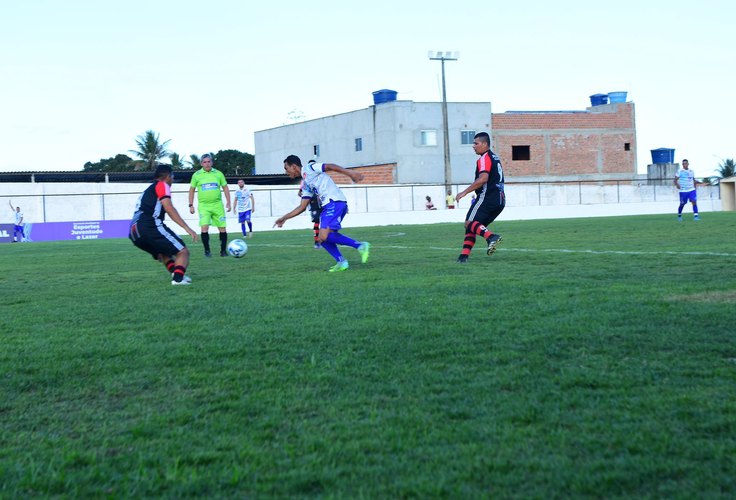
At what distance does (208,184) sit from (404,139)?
4973cm

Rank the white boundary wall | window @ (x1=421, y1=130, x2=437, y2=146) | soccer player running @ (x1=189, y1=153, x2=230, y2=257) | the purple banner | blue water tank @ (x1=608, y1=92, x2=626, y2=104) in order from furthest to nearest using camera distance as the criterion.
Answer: blue water tank @ (x1=608, y1=92, x2=626, y2=104), window @ (x1=421, y1=130, x2=437, y2=146), the white boundary wall, the purple banner, soccer player running @ (x1=189, y1=153, x2=230, y2=257)

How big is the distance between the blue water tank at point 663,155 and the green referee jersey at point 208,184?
202 feet

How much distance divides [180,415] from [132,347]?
1.87m

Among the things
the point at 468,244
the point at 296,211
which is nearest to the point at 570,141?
the point at 468,244

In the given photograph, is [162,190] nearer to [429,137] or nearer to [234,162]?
[429,137]

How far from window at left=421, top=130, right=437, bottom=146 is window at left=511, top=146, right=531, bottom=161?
6952mm

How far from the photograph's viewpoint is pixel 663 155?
72500 millimetres

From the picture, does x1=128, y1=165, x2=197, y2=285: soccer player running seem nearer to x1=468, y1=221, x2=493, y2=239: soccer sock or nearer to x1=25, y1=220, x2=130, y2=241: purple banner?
x1=468, y1=221, x2=493, y2=239: soccer sock

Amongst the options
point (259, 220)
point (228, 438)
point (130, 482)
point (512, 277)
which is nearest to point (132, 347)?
point (228, 438)

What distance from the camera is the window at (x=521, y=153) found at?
230 feet

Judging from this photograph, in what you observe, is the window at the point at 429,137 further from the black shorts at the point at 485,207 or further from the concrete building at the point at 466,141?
the black shorts at the point at 485,207

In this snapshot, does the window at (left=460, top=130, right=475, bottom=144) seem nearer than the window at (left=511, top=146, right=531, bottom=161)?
Yes

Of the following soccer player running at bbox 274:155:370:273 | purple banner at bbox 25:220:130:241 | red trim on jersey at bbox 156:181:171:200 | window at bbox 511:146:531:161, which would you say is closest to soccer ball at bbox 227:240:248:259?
soccer player running at bbox 274:155:370:273

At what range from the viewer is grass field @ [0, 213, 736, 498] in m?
2.96
